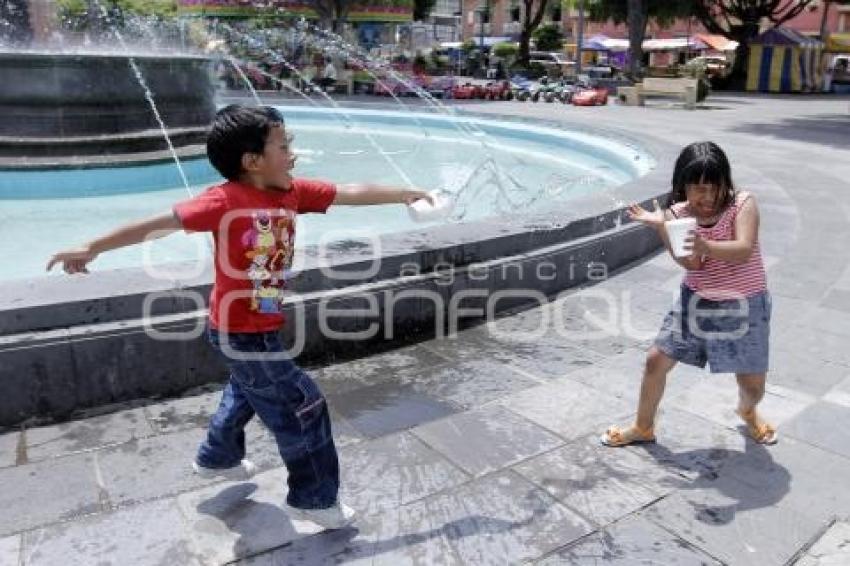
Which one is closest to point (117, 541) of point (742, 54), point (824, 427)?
point (824, 427)

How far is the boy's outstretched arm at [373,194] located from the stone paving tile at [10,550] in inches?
64.8

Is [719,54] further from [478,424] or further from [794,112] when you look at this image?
[478,424]

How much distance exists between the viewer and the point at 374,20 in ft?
112

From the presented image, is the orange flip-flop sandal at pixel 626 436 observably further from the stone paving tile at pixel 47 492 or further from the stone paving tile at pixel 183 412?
the stone paving tile at pixel 47 492

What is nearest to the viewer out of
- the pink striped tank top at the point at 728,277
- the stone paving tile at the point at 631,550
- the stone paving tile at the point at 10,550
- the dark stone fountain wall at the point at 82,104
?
the stone paving tile at the point at 10,550

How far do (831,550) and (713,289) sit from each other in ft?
3.56

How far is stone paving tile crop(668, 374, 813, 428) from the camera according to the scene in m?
3.81

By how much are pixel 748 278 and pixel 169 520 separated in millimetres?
2505

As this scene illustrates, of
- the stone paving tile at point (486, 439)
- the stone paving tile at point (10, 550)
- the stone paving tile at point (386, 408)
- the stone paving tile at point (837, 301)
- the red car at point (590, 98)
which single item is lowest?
the stone paving tile at point (10, 550)

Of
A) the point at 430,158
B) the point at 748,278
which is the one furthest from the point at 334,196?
the point at 430,158

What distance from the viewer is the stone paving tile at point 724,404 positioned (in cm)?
381

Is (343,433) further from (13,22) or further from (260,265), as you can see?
(13,22)

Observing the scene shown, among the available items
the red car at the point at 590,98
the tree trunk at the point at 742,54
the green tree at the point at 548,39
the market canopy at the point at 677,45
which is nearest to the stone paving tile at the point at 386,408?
the red car at the point at 590,98

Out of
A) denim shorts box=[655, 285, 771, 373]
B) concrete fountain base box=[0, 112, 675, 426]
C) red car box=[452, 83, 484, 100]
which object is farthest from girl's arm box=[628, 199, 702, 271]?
red car box=[452, 83, 484, 100]
